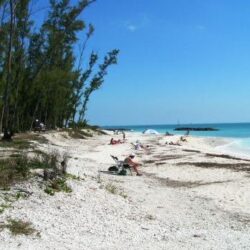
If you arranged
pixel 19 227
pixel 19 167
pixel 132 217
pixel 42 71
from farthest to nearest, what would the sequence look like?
pixel 42 71 → pixel 19 167 → pixel 132 217 → pixel 19 227

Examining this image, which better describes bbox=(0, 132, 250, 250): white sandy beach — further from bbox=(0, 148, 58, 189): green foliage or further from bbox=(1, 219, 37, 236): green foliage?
bbox=(0, 148, 58, 189): green foliage

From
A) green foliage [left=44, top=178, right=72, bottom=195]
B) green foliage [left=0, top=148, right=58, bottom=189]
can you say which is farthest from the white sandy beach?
green foliage [left=0, top=148, right=58, bottom=189]

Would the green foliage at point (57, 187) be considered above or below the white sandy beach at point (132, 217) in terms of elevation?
above

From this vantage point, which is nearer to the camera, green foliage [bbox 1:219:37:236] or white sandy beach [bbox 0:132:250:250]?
Result: green foliage [bbox 1:219:37:236]

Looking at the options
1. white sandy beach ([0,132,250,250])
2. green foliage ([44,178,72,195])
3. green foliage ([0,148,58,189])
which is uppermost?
green foliage ([0,148,58,189])

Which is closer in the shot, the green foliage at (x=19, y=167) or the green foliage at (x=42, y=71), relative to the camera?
the green foliage at (x=19, y=167)

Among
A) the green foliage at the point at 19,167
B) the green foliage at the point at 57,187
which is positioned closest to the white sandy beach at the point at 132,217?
the green foliage at the point at 57,187

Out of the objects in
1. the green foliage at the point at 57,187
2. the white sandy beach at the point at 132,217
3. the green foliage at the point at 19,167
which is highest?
the green foliage at the point at 19,167

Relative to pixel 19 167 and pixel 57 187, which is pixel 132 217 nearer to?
pixel 57 187

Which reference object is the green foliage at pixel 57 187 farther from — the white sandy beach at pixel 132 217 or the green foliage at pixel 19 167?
the green foliage at pixel 19 167

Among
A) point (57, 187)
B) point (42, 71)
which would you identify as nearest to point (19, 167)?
point (57, 187)

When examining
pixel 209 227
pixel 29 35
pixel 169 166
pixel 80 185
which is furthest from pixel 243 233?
pixel 29 35

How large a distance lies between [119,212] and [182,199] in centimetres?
382

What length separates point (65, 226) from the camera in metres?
10.1
